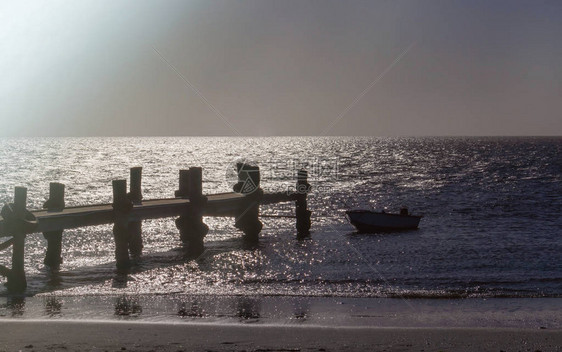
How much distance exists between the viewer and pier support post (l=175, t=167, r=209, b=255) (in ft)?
81.1

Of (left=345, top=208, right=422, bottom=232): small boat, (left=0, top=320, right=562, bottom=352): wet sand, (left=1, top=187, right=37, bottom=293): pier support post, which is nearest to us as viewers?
(left=0, top=320, right=562, bottom=352): wet sand

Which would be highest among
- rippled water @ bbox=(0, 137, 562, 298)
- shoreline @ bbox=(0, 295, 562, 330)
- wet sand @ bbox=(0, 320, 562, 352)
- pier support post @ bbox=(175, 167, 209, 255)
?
pier support post @ bbox=(175, 167, 209, 255)

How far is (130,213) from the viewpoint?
22016mm

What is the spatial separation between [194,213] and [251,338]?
1271 centimetres

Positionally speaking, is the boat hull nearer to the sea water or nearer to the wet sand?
the sea water

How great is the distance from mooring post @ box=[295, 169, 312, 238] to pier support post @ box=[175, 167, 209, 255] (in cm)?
733

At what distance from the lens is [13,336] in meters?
12.7

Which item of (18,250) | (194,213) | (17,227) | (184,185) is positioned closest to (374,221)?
(184,185)

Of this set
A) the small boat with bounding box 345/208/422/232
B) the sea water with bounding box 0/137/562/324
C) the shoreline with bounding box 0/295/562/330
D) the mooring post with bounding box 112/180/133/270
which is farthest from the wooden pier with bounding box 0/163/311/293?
the small boat with bounding box 345/208/422/232

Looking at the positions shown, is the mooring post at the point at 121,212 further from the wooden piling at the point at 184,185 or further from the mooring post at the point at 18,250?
the wooden piling at the point at 184,185

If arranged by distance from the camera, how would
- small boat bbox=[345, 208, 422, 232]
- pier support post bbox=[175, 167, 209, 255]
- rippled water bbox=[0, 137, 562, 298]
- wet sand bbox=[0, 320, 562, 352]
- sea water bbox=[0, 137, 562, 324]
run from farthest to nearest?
small boat bbox=[345, 208, 422, 232] < pier support post bbox=[175, 167, 209, 255] < rippled water bbox=[0, 137, 562, 298] < sea water bbox=[0, 137, 562, 324] < wet sand bbox=[0, 320, 562, 352]

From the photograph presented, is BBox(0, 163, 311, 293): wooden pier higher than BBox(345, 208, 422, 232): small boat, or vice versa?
Answer: BBox(0, 163, 311, 293): wooden pier

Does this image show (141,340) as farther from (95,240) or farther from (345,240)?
(345,240)

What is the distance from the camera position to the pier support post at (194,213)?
2472cm
